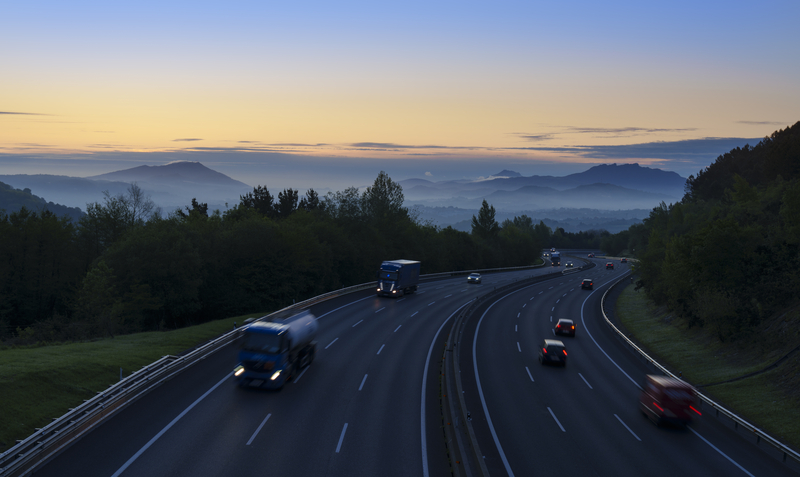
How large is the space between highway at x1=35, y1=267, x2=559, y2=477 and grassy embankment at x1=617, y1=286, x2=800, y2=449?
15218mm

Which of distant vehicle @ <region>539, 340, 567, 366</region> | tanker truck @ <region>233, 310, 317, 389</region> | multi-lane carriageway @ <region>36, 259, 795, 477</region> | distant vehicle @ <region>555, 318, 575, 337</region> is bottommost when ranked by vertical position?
distant vehicle @ <region>555, 318, 575, 337</region>

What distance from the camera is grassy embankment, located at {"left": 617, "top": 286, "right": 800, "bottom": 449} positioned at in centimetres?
2144

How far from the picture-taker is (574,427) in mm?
19234

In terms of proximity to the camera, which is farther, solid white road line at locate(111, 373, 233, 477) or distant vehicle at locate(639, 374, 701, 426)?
distant vehicle at locate(639, 374, 701, 426)

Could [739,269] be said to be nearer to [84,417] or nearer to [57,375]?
[84,417]

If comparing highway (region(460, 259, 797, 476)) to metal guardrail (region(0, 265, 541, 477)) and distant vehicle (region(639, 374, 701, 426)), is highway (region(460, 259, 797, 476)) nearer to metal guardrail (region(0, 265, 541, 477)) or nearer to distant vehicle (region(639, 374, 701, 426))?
distant vehicle (region(639, 374, 701, 426))

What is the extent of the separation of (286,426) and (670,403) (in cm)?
1568

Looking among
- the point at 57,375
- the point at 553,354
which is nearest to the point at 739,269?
the point at 553,354

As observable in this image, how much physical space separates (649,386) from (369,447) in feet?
43.7

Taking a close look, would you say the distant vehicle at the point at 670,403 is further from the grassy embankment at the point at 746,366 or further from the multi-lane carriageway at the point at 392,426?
the grassy embankment at the point at 746,366

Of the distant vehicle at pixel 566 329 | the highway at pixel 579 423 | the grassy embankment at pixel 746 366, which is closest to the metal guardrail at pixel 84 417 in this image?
the highway at pixel 579 423

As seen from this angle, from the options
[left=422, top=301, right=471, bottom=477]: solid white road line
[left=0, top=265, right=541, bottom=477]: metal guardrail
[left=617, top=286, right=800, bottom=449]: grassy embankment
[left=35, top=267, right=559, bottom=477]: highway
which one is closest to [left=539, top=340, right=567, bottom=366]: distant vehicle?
[left=35, top=267, right=559, bottom=477]: highway

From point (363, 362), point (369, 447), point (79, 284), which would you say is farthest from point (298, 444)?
point (79, 284)

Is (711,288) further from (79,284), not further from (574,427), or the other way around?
(79,284)
